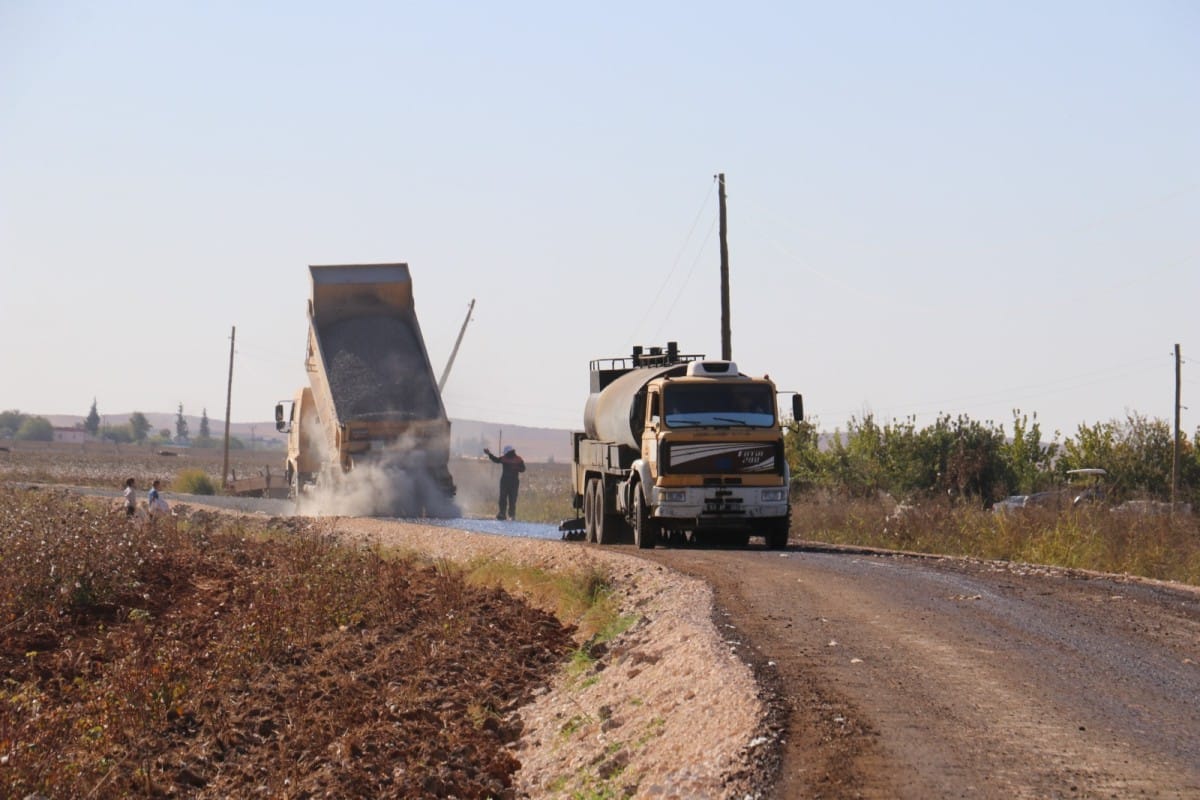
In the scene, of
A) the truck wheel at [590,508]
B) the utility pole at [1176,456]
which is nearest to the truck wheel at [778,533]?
the truck wheel at [590,508]

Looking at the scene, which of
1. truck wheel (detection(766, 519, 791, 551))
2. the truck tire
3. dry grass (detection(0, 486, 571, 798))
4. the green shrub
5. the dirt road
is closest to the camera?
the dirt road

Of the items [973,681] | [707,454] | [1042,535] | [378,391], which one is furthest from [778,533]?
[378,391]

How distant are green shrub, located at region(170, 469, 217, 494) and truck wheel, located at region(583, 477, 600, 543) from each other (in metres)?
36.1

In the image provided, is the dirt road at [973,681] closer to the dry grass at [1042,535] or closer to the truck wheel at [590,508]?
the dry grass at [1042,535]

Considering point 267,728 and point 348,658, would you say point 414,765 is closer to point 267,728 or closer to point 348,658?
point 267,728

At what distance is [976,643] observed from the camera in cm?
1197

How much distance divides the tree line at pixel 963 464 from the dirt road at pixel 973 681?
22.5 metres

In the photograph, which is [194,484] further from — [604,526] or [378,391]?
[604,526]

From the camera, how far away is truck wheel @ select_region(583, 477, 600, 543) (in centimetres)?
2651

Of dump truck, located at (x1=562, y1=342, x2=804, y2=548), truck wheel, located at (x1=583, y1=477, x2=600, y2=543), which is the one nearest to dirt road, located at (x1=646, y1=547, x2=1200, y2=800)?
dump truck, located at (x1=562, y1=342, x2=804, y2=548)

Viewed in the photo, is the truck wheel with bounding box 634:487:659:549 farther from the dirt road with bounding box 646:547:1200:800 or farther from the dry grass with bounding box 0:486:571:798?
the dirt road with bounding box 646:547:1200:800

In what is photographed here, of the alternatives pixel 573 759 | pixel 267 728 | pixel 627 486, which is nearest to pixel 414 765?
pixel 573 759

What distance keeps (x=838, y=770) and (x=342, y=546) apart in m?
17.9

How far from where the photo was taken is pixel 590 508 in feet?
88.0
